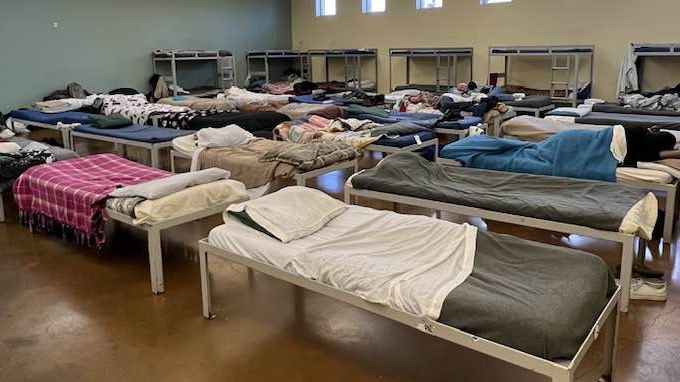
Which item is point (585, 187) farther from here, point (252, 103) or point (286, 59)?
point (286, 59)

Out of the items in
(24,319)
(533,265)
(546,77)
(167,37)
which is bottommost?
(24,319)

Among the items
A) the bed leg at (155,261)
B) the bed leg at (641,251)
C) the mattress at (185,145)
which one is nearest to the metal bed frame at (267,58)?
the mattress at (185,145)

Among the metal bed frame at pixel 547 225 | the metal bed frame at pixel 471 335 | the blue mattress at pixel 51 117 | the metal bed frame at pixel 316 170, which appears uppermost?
the blue mattress at pixel 51 117

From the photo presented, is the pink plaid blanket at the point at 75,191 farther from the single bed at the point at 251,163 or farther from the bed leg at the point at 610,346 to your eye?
the bed leg at the point at 610,346

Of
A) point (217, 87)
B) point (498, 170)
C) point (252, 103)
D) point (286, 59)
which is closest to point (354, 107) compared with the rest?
point (252, 103)

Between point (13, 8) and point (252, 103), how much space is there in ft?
11.2

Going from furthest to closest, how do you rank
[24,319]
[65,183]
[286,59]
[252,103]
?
[286,59] < [252,103] < [65,183] < [24,319]

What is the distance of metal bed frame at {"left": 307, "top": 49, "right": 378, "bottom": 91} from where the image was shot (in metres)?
9.75

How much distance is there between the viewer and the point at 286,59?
11008mm

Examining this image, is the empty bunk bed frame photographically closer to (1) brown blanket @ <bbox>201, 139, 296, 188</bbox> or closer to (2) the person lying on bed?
(1) brown blanket @ <bbox>201, 139, 296, 188</bbox>

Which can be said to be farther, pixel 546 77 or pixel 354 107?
pixel 546 77

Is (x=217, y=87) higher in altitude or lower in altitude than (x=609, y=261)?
higher

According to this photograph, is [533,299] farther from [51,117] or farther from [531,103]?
[51,117]

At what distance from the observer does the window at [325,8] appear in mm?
10409
